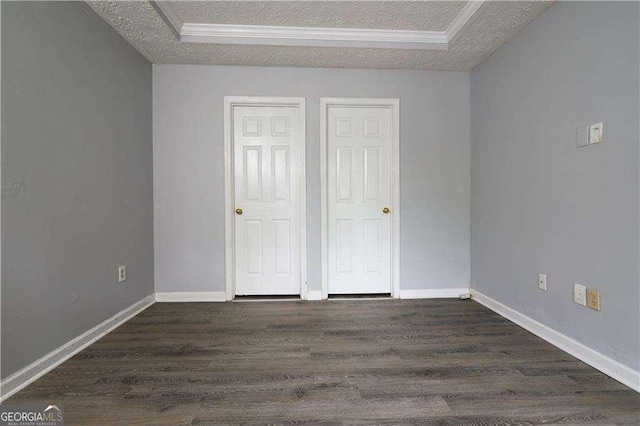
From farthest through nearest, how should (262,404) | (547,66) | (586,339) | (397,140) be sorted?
(397,140) < (547,66) < (586,339) < (262,404)

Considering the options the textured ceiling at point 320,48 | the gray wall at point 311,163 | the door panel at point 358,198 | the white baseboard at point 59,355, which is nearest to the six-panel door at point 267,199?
the gray wall at point 311,163

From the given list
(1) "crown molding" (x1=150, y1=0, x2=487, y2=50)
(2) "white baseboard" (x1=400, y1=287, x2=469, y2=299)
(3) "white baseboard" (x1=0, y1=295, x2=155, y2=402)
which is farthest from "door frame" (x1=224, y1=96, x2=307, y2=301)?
(2) "white baseboard" (x1=400, y1=287, x2=469, y2=299)

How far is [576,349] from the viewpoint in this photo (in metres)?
1.88

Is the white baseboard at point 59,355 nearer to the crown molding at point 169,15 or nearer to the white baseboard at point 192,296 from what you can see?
the white baseboard at point 192,296

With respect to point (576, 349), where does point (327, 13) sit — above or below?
above

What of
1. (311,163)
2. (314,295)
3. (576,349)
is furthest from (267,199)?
(576,349)

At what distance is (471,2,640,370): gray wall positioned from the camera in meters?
1.59

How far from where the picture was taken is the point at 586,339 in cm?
182

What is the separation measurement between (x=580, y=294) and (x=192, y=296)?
10.3ft

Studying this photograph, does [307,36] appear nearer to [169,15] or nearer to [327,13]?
[327,13]

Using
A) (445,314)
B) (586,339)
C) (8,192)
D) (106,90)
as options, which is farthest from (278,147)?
(586,339)

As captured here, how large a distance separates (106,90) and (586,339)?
3730 mm

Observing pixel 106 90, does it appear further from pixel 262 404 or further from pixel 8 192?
pixel 262 404

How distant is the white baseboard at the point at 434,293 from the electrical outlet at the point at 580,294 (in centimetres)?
121
